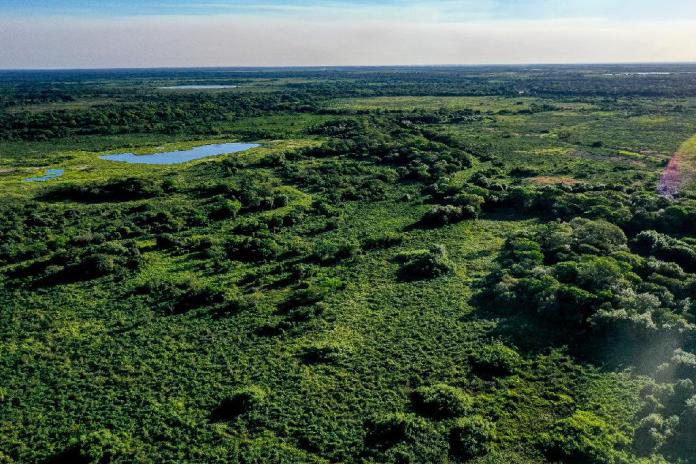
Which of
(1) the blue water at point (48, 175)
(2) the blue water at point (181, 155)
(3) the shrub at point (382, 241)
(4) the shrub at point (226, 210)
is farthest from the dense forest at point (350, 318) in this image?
(2) the blue water at point (181, 155)

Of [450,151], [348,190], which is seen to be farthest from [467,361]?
[450,151]

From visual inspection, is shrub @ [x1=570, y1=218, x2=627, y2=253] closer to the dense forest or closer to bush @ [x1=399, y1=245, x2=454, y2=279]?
the dense forest

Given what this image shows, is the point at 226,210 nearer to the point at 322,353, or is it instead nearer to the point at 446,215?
the point at 446,215

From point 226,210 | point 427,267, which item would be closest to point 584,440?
point 427,267

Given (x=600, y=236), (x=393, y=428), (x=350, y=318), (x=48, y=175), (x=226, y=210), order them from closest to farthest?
(x=393, y=428) < (x=350, y=318) < (x=600, y=236) < (x=226, y=210) < (x=48, y=175)

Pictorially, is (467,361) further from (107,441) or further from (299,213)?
(299,213)

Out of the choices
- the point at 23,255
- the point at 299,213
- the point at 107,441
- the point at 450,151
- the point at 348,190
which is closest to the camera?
the point at 107,441

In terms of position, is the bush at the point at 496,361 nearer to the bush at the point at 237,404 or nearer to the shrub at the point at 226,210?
the bush at the point at 237,404
